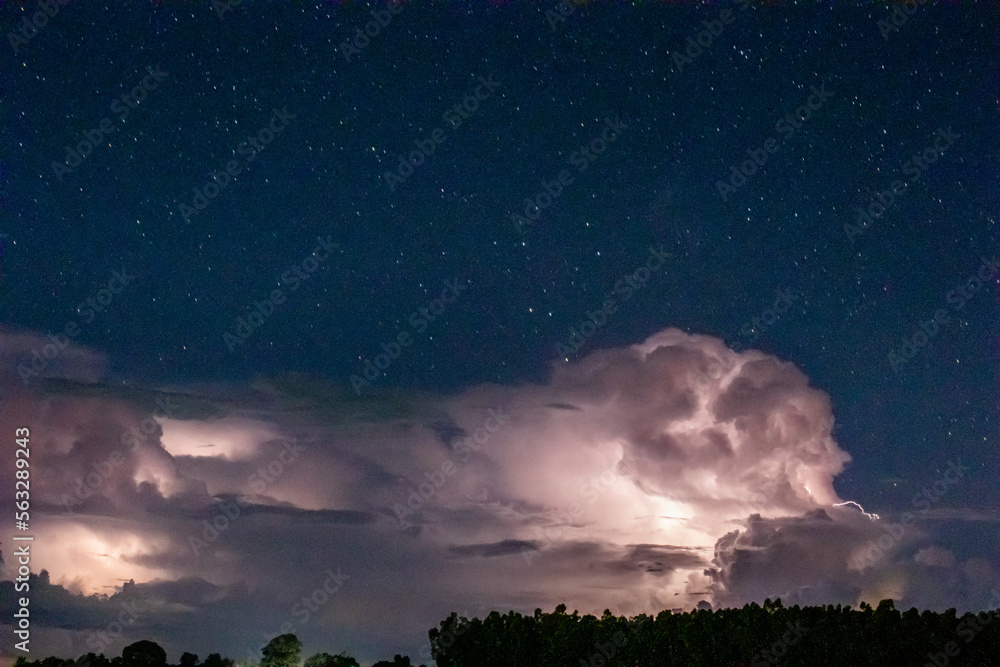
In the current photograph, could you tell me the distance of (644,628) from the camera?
1882 inches

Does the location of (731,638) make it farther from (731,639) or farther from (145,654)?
(145,654)

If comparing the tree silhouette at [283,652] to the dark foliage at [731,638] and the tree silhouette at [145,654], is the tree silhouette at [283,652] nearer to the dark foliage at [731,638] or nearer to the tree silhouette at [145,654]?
the tree silhouette at [145,654]

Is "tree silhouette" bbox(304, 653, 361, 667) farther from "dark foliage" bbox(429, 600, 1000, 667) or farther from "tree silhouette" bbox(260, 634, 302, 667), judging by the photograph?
"dark foliage" bbox(429, 600, 1000, 667)

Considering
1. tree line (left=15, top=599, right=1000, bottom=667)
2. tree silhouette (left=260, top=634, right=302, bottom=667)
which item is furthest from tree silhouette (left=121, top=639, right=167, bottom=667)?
tree line (left=15, top=599, right=1000, bottom=667)

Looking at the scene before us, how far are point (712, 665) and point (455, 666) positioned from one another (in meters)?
14.0

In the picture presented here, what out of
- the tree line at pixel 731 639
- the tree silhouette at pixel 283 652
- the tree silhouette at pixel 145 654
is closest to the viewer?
the tree line at pixel 731 639

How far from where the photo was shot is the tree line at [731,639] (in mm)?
40469

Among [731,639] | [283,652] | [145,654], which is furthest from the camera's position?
[283,652]

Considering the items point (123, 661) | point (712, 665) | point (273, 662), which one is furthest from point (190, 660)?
point (712, 665)

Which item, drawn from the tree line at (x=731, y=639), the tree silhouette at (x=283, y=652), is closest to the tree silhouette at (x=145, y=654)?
the tree silhouette at (x=283, y=652)

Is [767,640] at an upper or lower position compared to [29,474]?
lower

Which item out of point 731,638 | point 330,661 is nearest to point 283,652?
point 330,661

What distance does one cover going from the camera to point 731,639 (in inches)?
1781

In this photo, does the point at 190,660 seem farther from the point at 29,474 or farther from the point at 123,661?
the point at 29,474
